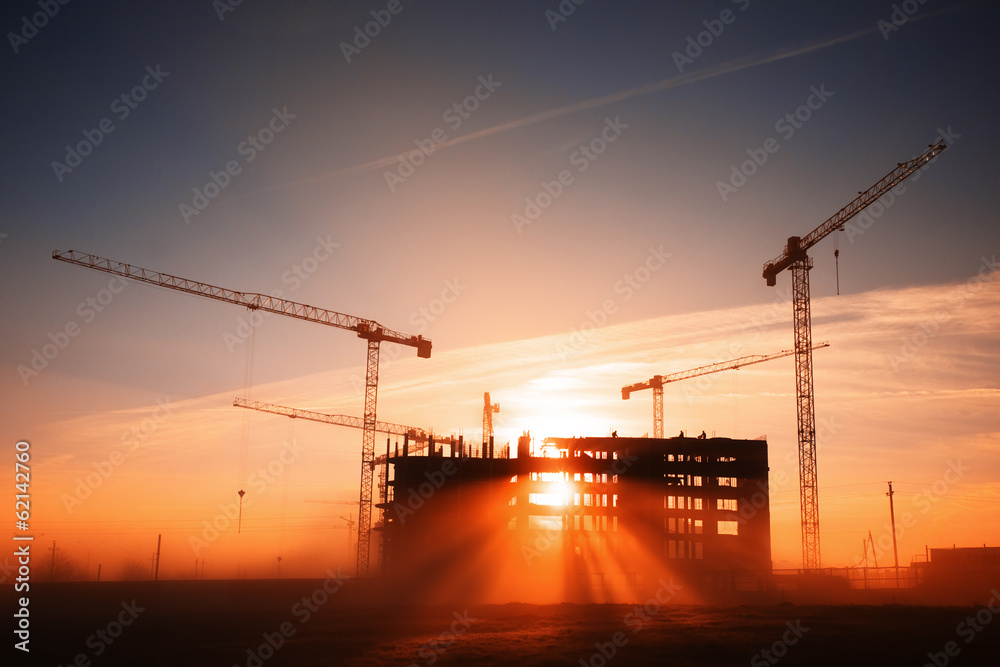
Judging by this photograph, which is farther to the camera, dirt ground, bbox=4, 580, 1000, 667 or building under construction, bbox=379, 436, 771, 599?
building under construction, bbox=379, 436, 771, 599

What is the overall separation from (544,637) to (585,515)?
42510 millimetres

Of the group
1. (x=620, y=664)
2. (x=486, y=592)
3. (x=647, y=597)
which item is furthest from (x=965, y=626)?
(x=486, y=592)

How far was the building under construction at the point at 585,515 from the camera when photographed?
74.4 m

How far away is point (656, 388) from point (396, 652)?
109m

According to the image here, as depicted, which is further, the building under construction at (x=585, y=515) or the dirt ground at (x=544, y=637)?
the building under construction at (x=585, y=515)

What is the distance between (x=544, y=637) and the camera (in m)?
34.6

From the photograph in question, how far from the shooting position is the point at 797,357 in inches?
3410

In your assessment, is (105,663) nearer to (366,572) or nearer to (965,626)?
(965,626)

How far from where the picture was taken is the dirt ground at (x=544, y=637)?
30828 millimetres

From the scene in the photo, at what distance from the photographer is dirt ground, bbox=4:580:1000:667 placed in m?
30.8

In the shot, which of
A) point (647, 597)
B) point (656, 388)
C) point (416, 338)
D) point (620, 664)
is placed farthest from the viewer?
point (656, 388)

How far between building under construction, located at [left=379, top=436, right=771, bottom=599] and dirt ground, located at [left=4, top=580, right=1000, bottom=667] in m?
26.9

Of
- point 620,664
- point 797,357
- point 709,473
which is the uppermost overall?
point 797,357

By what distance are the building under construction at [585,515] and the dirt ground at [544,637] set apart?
26.9m
